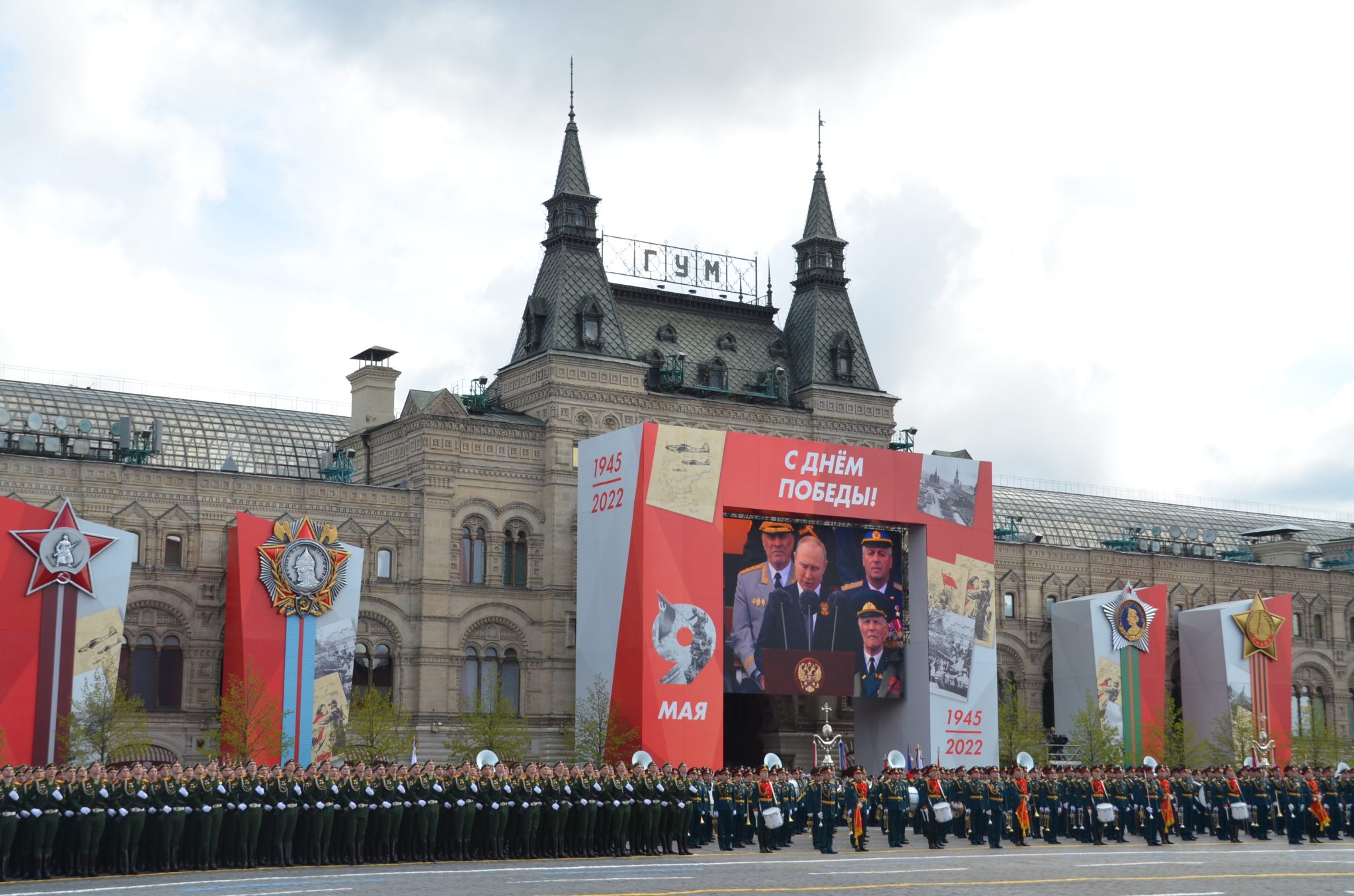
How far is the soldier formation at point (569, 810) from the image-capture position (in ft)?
119

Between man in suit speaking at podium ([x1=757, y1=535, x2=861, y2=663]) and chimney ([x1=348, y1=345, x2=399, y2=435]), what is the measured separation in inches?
779

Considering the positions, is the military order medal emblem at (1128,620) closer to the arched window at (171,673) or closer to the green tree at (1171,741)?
the green tree at (1171,741)

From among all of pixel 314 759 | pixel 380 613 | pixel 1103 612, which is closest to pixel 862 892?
pixel 314 759

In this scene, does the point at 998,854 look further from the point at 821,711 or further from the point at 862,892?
the point at 821,711

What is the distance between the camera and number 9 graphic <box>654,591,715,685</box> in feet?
220

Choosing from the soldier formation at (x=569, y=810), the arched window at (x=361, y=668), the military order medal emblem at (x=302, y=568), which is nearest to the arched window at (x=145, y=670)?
the military order medal emblem at (x=302, y=568)

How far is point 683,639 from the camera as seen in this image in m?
67.4

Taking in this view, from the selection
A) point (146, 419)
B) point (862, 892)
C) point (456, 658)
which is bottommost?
point (862, 892)

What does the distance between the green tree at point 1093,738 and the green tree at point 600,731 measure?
76.7 feet

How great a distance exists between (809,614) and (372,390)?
22.2m

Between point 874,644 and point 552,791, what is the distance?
109ft

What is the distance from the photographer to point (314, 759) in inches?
2499

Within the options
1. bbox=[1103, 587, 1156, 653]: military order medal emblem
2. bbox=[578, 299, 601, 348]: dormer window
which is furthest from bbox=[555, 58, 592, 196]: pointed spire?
bbox=[1103, 587, 1156, 653]: military order medal emblem

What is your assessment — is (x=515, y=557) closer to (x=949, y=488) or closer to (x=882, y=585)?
Answer: (x=882, y=585)
